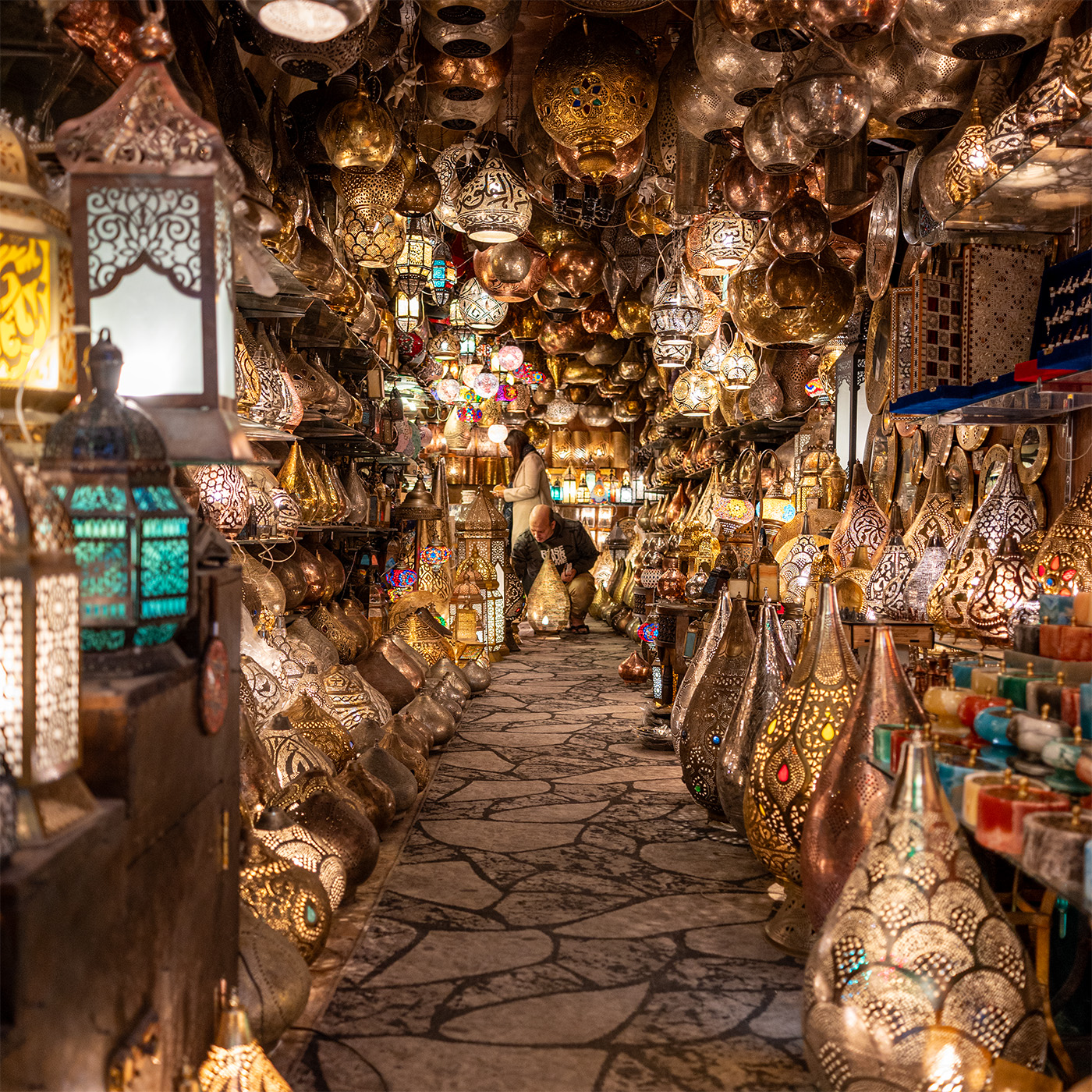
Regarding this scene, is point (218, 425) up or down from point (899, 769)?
up

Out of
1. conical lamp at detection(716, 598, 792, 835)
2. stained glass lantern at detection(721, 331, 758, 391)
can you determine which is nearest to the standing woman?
stained glass lantern at detection(721, 331, 758, 391)

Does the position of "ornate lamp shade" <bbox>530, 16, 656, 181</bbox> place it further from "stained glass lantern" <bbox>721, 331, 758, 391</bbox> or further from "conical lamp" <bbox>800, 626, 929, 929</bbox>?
"stained glass lantern" <bbox>721, 331, 758, 391</bbox>

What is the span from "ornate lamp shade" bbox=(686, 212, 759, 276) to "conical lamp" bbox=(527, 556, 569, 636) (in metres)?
8.89

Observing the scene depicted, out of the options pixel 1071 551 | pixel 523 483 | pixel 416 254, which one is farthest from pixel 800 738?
pixel 523 483

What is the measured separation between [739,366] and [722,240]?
171cm

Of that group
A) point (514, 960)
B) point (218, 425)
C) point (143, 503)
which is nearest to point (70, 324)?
point (218, 425)

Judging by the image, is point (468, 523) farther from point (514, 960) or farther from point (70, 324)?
point (70, 324)

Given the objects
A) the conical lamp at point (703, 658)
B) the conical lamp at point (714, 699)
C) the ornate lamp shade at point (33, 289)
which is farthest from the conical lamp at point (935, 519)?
the ornate lamp shade at point (33, 289)

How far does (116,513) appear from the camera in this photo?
1535 millimetres

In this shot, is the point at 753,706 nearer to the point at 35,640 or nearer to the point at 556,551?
the point at 35,640

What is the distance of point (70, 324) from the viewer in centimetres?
187

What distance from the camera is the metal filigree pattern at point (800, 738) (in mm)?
2998

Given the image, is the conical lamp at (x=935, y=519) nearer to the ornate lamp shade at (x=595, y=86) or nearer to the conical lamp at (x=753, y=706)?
the conical lamp at (x=753, y=706)

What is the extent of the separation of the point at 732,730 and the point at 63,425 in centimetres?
282
